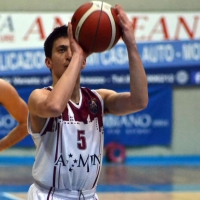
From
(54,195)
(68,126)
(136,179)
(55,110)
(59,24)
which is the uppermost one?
(55,110)

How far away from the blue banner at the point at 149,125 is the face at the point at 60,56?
9.37 m

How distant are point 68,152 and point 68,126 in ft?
0.52

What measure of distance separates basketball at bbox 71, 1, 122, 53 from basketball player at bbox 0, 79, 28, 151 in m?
1.13

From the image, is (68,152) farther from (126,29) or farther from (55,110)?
(126,29)

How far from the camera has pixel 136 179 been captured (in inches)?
373

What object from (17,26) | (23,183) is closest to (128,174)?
(23,183)

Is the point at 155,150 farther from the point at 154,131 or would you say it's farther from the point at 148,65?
the point at 148,65

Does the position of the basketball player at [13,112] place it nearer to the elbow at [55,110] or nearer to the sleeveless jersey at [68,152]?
the sleeveless jersey at [68,152]

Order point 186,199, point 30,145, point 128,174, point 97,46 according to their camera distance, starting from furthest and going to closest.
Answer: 1. point 30,145
2. point 128,174
3. point 186,199
4. point 97,46

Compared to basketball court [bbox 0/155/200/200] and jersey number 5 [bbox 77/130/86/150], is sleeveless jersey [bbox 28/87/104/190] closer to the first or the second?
jersey number 5 [bbox 77/130/86/150]

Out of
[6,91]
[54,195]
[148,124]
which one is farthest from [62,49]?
[148,124]

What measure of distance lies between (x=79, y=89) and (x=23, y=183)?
5.71 metres

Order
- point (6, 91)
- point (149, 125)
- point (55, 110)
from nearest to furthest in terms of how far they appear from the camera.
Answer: point (55, 110) < point (6, 91) < point (149, 125)

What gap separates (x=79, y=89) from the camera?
3.36 meters
